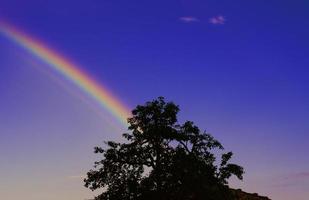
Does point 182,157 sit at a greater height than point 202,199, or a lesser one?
greater

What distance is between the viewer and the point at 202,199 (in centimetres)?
4072

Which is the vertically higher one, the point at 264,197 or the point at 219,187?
the point at 264,197

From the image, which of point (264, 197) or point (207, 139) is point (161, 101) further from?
point (264, 197)

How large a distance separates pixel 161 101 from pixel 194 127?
3711 mm

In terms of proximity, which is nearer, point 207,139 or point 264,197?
point 207,139

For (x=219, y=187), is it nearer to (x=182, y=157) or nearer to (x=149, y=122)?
(x=182, y=157)

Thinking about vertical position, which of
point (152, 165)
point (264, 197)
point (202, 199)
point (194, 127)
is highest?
point (264, 197)

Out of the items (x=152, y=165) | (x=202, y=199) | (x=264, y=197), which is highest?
(x=264, y=197)

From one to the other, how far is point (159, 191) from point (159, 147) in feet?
12.6

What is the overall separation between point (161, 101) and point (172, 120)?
1.94 metres

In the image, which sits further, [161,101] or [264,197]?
[264,197]

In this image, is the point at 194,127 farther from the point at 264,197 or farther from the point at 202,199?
the point at 264,197

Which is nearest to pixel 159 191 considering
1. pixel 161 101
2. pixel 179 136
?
pixel 179 136

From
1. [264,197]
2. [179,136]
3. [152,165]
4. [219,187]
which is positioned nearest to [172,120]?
[179,136]
